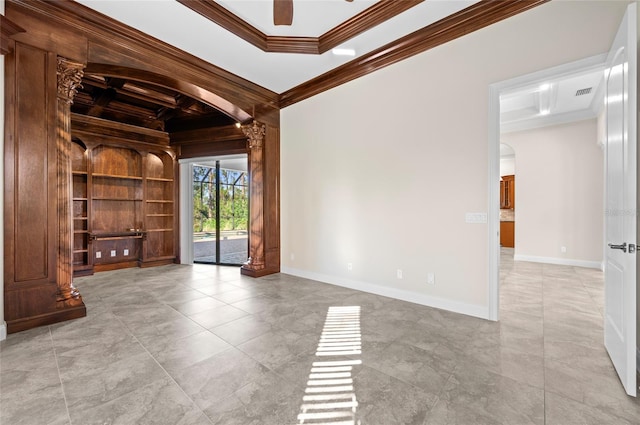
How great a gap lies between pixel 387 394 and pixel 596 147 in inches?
282

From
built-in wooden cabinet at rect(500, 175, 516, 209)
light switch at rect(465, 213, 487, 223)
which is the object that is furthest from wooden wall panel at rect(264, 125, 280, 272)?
built-in wooden cabinet at rect(500, 175, 516, 209)

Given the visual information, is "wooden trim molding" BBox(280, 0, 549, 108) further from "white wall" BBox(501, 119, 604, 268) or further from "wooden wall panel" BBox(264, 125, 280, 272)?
"white wall" BBox(501, 119, 604, 268)

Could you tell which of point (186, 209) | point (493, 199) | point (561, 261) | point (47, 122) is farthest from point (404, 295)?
point (186, 209)

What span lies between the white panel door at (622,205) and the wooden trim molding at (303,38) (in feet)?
6.08

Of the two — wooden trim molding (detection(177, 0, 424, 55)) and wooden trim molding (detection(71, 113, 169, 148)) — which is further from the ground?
wooden trim molding (detection(177, 0, 424, 55))

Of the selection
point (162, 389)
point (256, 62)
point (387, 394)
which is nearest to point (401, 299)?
point (387, 394)

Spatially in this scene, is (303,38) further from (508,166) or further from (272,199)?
(508,166)

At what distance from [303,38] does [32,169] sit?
3484 mm

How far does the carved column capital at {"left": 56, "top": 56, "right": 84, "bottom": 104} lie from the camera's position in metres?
3.06

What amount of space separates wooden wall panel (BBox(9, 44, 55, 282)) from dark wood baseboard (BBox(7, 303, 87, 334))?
0.40m

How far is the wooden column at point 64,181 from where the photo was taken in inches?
120

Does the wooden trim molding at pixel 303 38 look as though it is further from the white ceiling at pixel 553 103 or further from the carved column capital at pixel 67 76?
the white ceiling at pixel 553 103

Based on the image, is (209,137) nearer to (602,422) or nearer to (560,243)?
(602,422)

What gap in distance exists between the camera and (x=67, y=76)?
3121 millimetres
